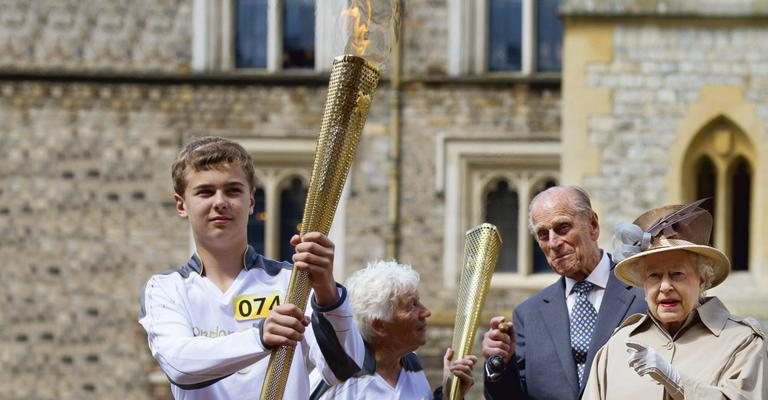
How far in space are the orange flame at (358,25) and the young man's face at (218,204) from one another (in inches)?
20.8

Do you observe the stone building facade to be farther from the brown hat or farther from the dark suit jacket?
the brown hat

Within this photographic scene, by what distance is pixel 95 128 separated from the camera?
694 inches

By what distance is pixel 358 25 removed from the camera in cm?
505

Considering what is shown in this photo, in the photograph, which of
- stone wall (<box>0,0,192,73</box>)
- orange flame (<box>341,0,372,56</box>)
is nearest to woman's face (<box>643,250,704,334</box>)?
orange flame (<box>341,0,372,56</box>)

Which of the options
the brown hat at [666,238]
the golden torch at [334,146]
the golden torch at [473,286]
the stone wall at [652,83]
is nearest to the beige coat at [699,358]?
the brown hat at [666,238]

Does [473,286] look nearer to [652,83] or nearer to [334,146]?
[334,146]

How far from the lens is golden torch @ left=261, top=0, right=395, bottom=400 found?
4945 mm

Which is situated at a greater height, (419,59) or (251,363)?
(419,59)

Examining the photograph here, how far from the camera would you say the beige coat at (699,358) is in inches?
195

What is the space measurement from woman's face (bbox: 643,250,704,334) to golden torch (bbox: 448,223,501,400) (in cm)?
97

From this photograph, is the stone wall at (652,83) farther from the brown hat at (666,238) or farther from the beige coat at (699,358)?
the beige coat at (699,358)

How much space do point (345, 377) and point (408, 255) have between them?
39.4 ft

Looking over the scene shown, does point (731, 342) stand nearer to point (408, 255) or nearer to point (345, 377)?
point (345, 377)

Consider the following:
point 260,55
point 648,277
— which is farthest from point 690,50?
point 648,277
